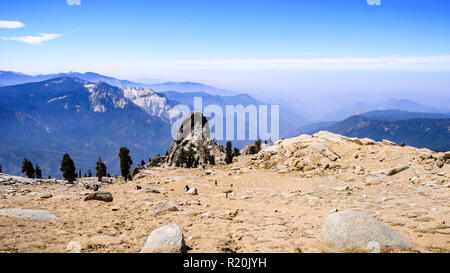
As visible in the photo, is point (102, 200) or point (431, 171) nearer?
point (102, 200)

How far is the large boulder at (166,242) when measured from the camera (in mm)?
10094

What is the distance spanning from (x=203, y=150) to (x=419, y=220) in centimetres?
10434

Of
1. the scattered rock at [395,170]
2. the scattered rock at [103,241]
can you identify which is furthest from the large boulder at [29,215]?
the scattered rock at [395,170]

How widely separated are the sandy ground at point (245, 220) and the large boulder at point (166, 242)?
118cm

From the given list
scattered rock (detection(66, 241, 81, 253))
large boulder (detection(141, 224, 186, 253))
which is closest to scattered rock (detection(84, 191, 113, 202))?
scattered rock (detection(66, 241, 81, 253))

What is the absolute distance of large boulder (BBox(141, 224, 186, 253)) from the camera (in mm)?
10094

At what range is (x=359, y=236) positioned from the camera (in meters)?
9.91

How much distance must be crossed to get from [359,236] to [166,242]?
24.8 ft

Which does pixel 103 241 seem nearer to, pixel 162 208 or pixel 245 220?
pixel 162 208

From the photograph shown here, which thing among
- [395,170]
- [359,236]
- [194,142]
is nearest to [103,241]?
[359,236]

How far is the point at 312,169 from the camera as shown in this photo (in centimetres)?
3578
